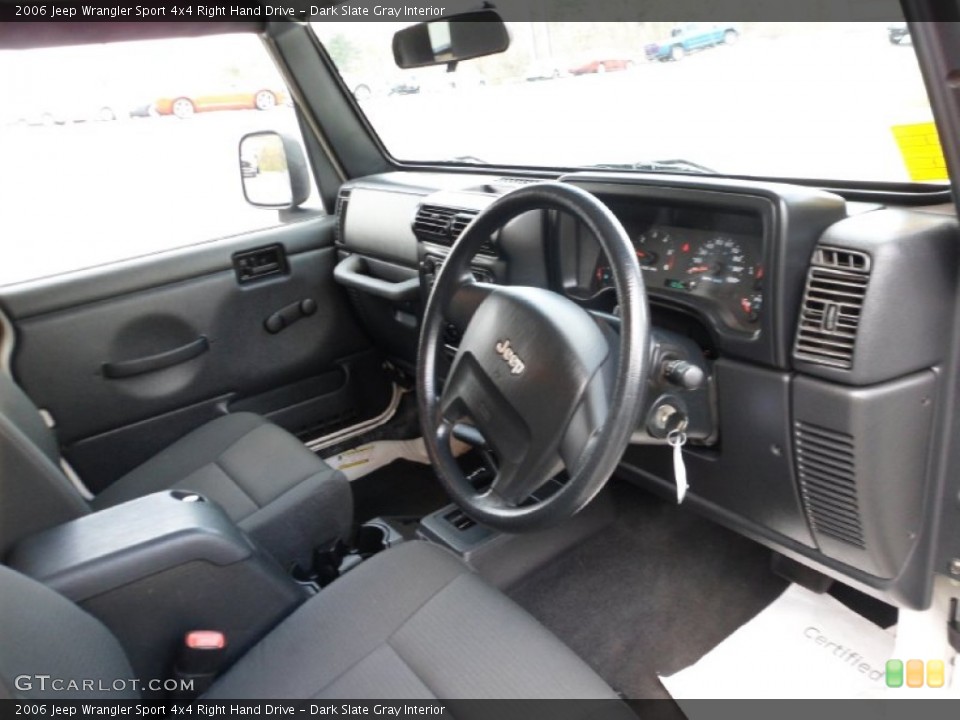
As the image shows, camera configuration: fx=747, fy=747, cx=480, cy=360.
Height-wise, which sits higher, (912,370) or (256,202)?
(256,202)

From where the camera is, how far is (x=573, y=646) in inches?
73.4

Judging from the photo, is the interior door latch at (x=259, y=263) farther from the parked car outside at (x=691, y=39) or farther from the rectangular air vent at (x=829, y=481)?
the rectangular air vent at (x=829, y=481)

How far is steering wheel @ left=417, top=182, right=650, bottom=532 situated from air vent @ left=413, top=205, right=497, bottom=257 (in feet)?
1.76

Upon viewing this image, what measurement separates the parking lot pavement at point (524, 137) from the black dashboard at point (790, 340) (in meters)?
0.26

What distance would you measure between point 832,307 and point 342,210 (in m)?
1.77

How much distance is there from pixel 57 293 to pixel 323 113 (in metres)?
1.04

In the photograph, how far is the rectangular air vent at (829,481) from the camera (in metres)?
1.24

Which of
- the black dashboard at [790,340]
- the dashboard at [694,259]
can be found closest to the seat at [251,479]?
the black dashboard at [790,340]

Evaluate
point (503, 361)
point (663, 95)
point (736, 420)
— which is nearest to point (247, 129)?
point (663, 95)

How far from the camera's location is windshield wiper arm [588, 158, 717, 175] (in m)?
1.74

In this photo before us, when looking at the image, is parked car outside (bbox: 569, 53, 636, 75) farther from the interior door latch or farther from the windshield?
the interior door latch

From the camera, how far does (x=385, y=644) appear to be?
120 centimetres

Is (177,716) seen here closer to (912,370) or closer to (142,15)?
(912,370)

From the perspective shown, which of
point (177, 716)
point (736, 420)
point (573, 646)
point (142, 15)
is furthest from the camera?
point (142, 15)
